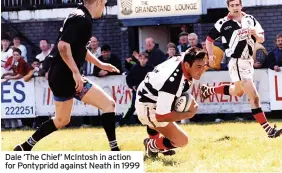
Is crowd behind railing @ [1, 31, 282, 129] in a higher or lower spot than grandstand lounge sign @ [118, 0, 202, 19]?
lower

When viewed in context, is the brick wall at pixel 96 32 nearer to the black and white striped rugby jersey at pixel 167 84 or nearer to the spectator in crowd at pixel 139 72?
the spectator in crowd at pixel 139 72

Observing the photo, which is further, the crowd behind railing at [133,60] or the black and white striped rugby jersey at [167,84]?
the crowd behind railing at [133,60]

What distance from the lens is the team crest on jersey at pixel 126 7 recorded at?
1833 centimetres

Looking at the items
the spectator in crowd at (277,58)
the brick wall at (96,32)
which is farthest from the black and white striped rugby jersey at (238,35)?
the brick wall at (96,32)

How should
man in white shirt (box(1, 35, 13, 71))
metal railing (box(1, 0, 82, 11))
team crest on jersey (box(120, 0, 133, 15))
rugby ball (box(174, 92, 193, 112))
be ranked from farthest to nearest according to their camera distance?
metal railing (box(1, 0, 82, 11))
team crest on jersey (box(120, 0, 133, 15))
man in white shirt (box(1, 35, 13, 71))
rugby ball (box(174, 92, 193, 112))

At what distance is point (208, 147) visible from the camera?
10.1 metres

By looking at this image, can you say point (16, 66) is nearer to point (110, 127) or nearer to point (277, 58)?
point (277, 58)

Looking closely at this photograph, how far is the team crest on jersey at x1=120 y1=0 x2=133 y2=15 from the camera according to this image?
722 inches

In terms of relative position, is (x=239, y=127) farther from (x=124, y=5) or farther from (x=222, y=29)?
(x=124, y=5)

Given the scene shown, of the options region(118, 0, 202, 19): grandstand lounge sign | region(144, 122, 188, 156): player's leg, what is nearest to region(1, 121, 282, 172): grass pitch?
region(144, 122, 188, 156): player's leg

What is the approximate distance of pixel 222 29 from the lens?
37.4 ft

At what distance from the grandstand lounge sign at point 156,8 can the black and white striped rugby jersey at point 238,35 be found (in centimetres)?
659

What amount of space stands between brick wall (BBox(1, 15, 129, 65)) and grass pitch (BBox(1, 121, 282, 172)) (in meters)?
6.20

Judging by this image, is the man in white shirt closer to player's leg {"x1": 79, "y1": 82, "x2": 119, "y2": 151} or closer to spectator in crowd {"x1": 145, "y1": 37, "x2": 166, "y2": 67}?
spectator in crowd {"x1": 145, "y1": 37, "x2": 166, "y2": 67}
